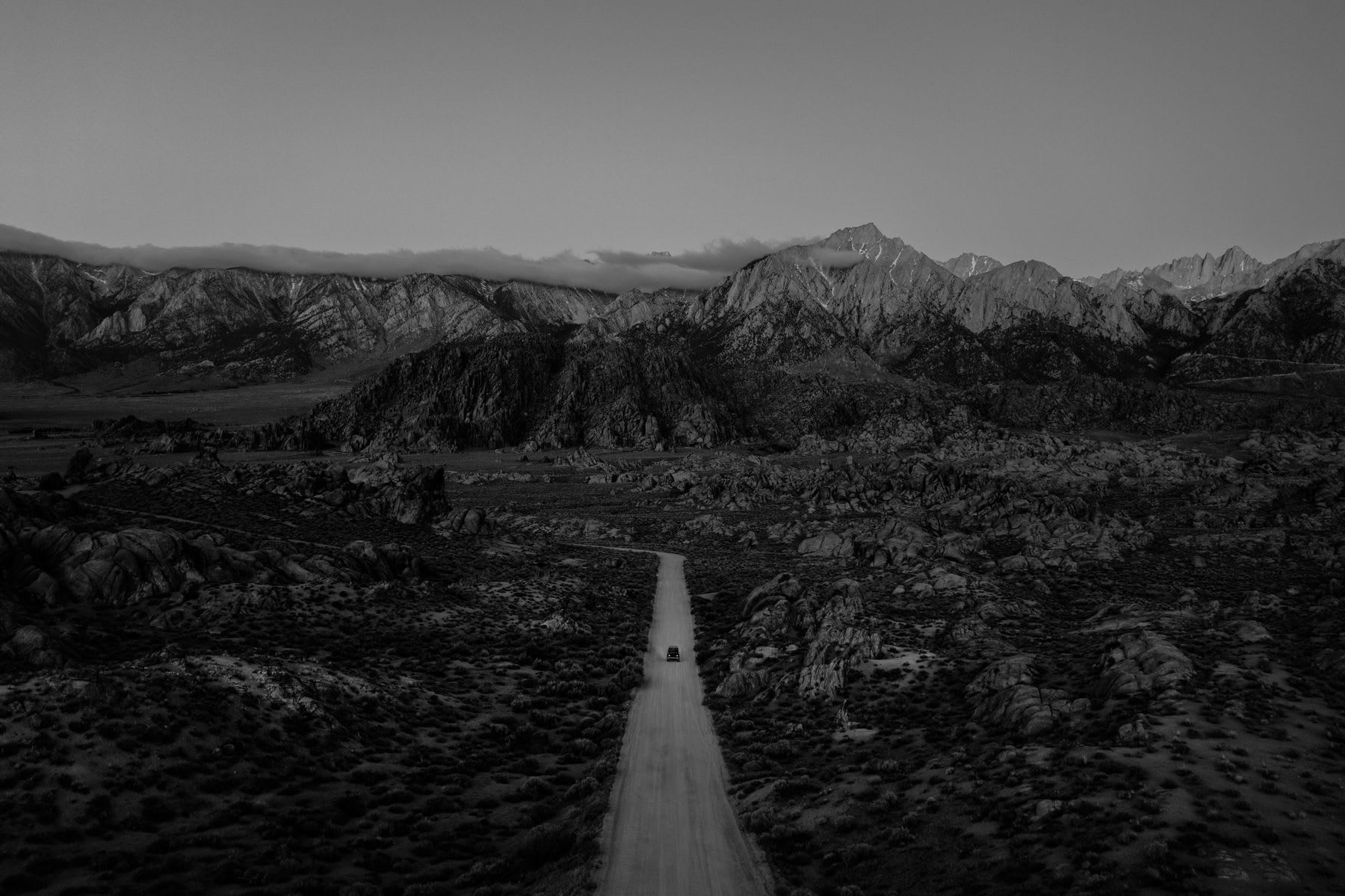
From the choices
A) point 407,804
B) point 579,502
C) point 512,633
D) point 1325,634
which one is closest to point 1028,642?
point 1325,634

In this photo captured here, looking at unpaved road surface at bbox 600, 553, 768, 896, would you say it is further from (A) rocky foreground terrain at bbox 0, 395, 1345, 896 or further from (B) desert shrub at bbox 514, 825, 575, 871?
(B) desert shrub at bbox 514, 825, 575, 871

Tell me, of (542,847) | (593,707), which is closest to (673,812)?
(542,847)

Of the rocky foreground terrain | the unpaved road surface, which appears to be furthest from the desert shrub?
the unpaved road surface

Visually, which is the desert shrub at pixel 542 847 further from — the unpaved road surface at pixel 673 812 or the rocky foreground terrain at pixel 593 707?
the unpaved road surface at pixel 673 812

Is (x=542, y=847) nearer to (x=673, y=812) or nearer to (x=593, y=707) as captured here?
(x=673, y=812)

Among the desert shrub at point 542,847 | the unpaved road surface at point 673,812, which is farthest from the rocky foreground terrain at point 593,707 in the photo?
the unpaved road surface at point 673,812

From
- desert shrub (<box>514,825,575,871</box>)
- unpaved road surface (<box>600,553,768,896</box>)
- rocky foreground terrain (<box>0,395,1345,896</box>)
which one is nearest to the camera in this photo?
rocky foreground terrain (<box>0,395,1345,896</box>)
